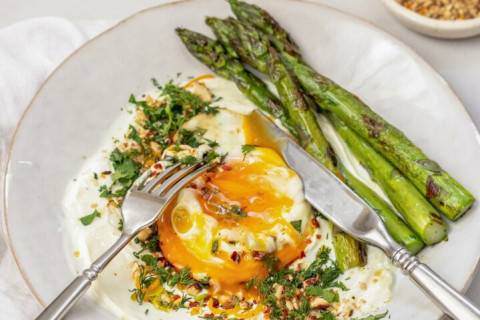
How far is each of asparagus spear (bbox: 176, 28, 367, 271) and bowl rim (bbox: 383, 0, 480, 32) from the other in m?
1.39

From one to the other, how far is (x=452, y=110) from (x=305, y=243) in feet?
4.82

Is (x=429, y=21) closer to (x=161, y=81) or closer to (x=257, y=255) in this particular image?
(x=161, y=81)

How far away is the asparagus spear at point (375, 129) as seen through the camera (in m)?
4.50

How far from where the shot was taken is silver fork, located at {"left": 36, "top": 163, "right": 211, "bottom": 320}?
409 cm

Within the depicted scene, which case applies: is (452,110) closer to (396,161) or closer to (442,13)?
(396,161)

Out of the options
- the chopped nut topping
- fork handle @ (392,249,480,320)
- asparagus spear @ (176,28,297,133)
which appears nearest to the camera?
fork handle @ (392,249,480,320)

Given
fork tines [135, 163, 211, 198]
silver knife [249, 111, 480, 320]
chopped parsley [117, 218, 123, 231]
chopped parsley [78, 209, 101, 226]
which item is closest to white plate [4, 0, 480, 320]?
chopped parsley [78, 209, 101, 226]

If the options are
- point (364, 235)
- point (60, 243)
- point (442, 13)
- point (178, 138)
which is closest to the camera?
point (364, 235)

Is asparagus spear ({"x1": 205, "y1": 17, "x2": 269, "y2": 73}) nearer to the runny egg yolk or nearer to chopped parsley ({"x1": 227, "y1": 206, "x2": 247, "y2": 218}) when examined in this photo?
the runny egg yolk

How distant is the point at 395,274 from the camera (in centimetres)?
443

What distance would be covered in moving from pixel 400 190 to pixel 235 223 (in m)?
1.16

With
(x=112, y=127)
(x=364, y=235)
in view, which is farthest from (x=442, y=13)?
(x=112, y=127)

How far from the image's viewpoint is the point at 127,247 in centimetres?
461

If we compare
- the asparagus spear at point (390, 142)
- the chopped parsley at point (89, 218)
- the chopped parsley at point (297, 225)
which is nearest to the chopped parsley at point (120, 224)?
the chopped parsley at point (89, 218)
